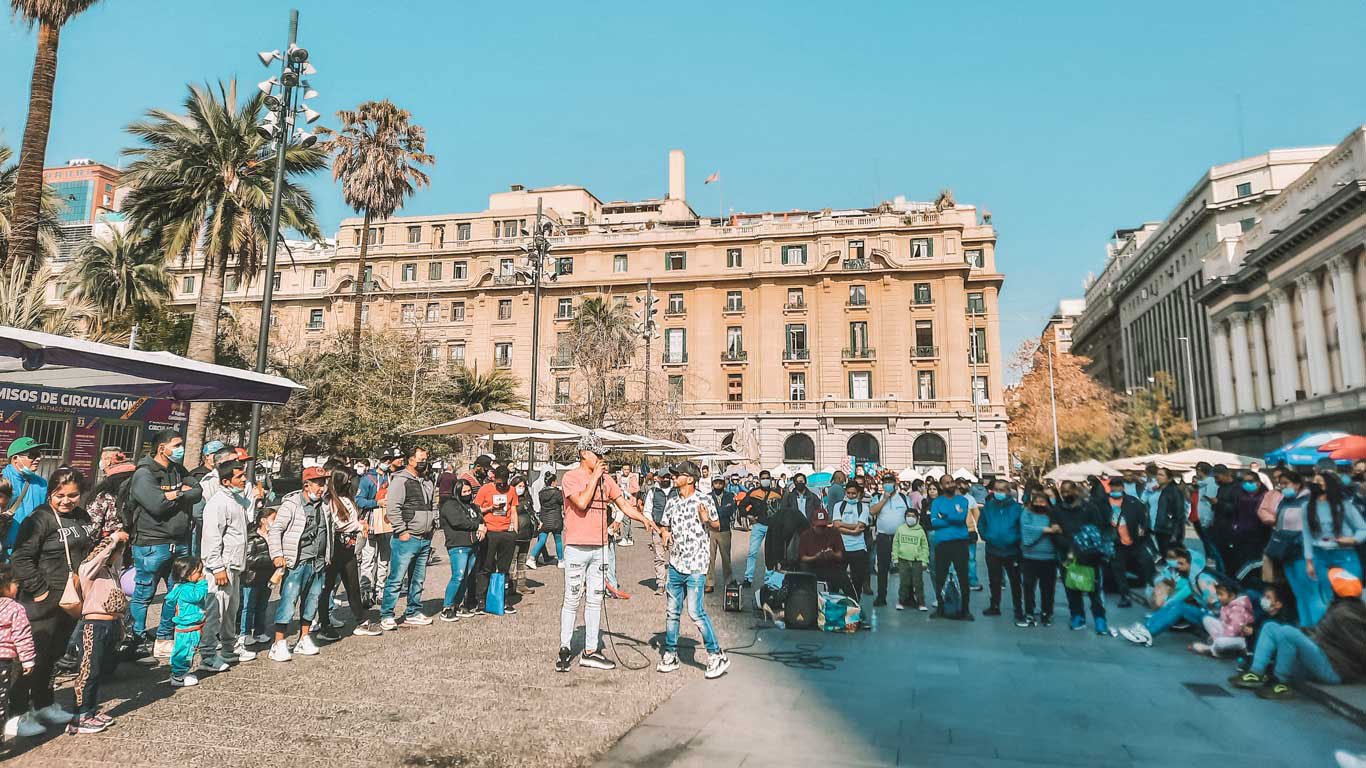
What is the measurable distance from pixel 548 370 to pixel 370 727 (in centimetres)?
4707

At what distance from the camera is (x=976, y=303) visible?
50.2m

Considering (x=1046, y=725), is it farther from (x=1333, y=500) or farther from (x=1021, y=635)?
(x=1333, y=500)

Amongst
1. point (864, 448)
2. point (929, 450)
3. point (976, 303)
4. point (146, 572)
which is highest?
point (976, 303)

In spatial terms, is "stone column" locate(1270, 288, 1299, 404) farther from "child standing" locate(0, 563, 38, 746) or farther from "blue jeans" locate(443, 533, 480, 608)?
"child standing" locate(0, 563, 38, 746)

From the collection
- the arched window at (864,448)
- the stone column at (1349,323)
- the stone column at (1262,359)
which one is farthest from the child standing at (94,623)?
the stone column at (1262,359)

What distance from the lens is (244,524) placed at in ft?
20.7

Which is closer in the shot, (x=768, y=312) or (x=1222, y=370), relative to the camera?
(x=1222, y=370)

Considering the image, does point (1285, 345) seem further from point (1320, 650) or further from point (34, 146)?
point (34, 146)

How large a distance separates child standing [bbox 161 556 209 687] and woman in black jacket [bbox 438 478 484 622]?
272cm

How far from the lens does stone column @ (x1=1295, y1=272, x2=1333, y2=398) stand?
1357 inches

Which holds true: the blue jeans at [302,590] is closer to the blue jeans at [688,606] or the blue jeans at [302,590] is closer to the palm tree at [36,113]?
the blue jeans at [688,606]

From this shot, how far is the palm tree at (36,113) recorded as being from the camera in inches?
511

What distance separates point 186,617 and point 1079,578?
9182 millimetres

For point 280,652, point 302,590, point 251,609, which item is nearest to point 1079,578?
point 302,590
